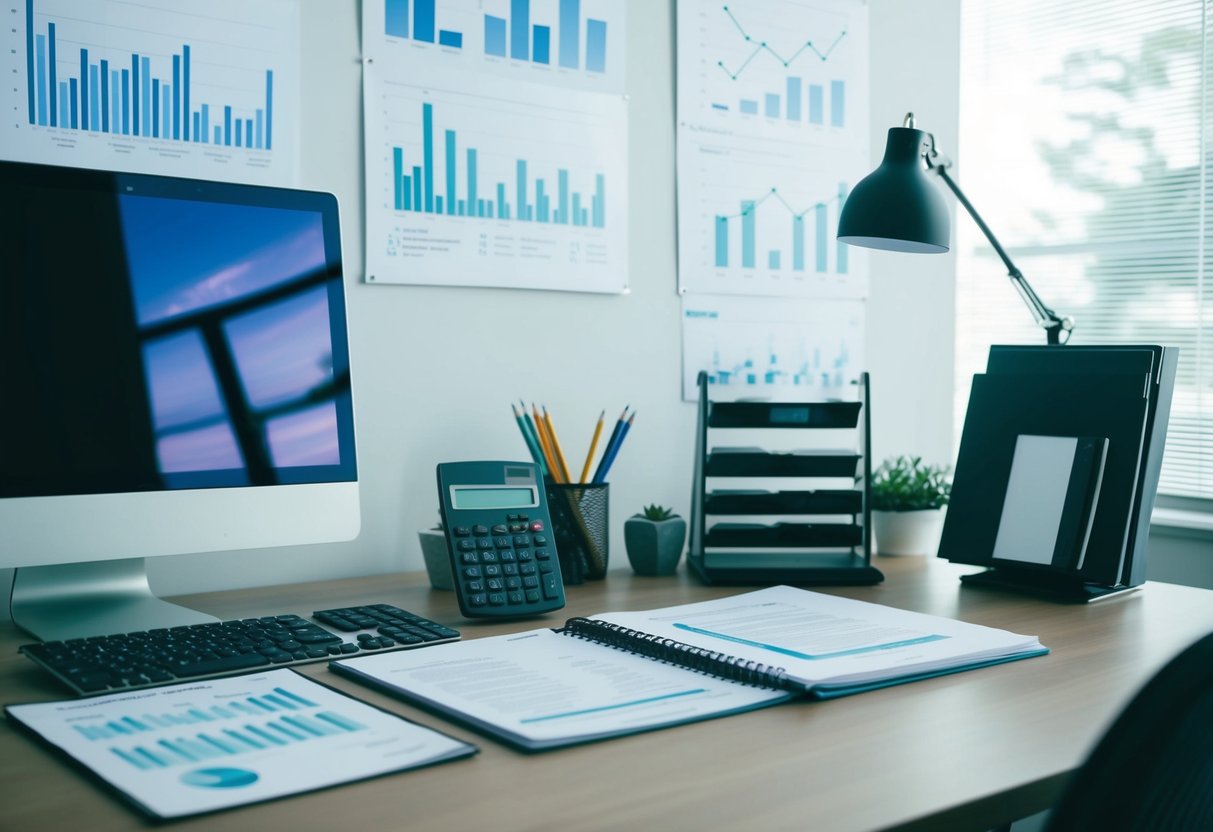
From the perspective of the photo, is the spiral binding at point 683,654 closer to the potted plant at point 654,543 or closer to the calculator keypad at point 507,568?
the calculator keypad at point 507,568

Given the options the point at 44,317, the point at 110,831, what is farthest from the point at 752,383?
the point at 110,831

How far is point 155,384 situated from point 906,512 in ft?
3.71

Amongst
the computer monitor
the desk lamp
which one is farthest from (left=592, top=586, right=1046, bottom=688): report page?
the desk lamp

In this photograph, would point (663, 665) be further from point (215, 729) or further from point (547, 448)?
point (547, 448)

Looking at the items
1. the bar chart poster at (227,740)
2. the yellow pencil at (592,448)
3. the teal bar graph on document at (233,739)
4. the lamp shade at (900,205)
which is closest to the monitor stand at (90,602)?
the bar chart poster at (227,740)

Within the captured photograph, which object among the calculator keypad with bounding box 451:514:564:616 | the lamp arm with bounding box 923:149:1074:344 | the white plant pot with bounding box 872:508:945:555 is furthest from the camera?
the white plant pot with bounding box 872:508:945:555

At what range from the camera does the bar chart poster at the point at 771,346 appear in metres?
1.73

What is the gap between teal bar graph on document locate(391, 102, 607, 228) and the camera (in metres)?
1.43

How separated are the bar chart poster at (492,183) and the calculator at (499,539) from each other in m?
0.34

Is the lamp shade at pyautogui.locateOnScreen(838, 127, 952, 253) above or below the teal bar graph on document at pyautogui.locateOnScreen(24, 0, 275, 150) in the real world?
below

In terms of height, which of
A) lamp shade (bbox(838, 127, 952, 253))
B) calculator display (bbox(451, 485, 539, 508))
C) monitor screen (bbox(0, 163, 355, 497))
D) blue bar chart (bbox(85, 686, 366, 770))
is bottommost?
blue bar chart (bbox(85, 686, 366, 770))

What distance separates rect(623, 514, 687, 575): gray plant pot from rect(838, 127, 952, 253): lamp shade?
47 centimetres

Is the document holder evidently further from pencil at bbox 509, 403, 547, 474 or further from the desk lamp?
pencil at bbox 509, 403, 547, 474

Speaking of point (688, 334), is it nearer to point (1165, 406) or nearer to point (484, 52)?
point (484, 52)
